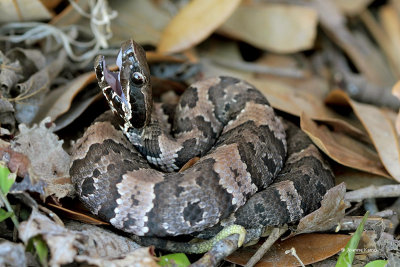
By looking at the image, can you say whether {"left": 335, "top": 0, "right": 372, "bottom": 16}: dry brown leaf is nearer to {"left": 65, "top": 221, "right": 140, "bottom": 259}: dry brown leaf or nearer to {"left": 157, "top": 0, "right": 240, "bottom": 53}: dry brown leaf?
{"left": 157, "top": 0, "right": 240, "bottom": 53}: dry brown leaf

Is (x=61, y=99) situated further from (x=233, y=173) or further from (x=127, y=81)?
(x=233, y=173)

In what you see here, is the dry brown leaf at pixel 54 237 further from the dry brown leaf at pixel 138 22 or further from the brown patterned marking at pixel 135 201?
the dry brown leaf at pixel 138 22

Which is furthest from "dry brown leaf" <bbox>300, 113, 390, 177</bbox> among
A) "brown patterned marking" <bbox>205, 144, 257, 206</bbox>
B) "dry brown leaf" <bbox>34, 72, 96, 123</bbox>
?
"dry brown leaf" <bbox>34, 72, 96, 123</bbox>

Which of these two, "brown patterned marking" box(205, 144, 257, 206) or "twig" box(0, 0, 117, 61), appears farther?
"twig" box(0, 0, 117, 61)

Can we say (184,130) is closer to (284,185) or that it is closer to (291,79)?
(284,185)

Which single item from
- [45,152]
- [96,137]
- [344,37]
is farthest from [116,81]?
[344,37]

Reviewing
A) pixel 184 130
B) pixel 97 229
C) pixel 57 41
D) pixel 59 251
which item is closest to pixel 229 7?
pixel 184 130

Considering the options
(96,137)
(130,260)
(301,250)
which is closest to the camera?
(130,260)
